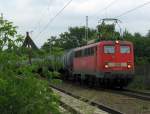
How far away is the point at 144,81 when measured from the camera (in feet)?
127

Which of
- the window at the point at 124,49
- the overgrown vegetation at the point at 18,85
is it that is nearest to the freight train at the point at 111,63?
the window at the point at 124,49

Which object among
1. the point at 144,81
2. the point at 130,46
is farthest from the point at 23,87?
the point at 144,81

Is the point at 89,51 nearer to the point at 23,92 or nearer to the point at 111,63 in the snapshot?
the point at 111,63

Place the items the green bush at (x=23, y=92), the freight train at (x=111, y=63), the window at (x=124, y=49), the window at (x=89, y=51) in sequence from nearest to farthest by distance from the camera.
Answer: the green bush at (x=23, y=92) → the freight train at (x=111, y=63) → the window at (x=124, y=49) → the window at (x=89, y=51)

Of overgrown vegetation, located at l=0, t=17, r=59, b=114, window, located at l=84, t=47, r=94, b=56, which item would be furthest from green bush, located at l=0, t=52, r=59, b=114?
window, located at l=84, t=47, r=94, b=56

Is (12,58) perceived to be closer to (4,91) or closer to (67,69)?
(4,91)

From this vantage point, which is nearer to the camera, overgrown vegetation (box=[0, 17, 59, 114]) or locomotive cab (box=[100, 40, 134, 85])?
overgrown vegetation (box=[0, 17, 59, 114])

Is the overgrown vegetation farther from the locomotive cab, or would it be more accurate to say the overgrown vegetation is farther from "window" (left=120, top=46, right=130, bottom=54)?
"window" (left=120, top=46, right=130, bottom=54)

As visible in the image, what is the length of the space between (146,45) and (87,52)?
58653 millimetres

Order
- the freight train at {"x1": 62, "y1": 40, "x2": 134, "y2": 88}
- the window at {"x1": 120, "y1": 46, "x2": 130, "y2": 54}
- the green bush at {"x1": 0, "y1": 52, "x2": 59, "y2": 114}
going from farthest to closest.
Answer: the window at {"x1": 120, "y1": 46, "x2": 130, "y2": 54}
the freight train at {"x1": 62, "y1": 40, "x2": 134, "y2": 88}
the green bush at {"x1": 0, "y1": 52, "x2": 59, "y2": 114}

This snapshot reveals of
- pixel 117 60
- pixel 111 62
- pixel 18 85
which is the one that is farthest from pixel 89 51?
pixel 18 85

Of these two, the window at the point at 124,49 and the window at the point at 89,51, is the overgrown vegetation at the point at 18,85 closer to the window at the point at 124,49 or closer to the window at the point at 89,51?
the window at the point at 124,49

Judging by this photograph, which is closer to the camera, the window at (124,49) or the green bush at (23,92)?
the green bush at (23,92)

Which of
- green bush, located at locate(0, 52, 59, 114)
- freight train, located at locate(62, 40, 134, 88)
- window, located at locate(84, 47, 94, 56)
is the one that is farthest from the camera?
window, located at locate(84, 47, 94, 56)
